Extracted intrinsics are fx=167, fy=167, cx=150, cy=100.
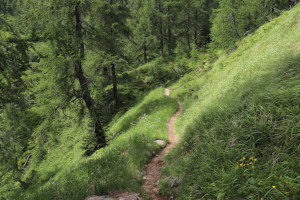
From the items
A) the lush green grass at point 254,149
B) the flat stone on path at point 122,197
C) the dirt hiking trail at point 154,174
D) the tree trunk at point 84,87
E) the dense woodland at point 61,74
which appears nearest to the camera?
the lush green grass at point 254,149

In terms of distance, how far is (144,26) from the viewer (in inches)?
1249

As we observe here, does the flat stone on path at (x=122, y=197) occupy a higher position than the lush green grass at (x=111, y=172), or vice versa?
the flat stone on path at (x=122, y=197)

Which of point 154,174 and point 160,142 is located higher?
point 154,174

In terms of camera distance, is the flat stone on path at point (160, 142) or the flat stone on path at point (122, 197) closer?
the flat stone on path at point (122, 197)

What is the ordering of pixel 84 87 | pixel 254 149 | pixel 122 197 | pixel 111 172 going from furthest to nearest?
pixel 84 87 → pixel 111 172 → pixel 122 197 → pixel 254 149

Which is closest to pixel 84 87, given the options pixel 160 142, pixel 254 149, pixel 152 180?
pixel 160 142

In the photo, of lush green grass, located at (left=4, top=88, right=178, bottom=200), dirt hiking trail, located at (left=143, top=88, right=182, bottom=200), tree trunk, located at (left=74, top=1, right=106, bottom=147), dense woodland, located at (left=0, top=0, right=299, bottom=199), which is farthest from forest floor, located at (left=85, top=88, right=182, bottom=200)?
tree trunk, located at (left=74, top=1, right=106, bottom=147)

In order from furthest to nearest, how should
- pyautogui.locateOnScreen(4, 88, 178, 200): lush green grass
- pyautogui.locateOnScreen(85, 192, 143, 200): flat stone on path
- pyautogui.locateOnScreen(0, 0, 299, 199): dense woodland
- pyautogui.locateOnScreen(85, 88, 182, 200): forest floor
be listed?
pyautogui.locateOnScreen(4, 88, 178, 200): lush green grass → pyautogui.locateOnScreen(0, 0, 299, 199): dense woodland → pyautogui.locateOnScreen(85, 88, 182, 200): forest floor → pyautogui.locateOnScreen(85, 192, 143, 200): flat stone on path

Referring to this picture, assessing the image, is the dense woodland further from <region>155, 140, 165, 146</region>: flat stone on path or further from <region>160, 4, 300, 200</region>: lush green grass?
<region>155, 140, 165, 146</region>: flat stone on path

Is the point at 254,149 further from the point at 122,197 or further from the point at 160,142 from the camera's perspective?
the point at 160,142

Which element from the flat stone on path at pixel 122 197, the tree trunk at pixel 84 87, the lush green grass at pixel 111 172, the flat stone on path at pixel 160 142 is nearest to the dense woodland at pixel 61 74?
the tree trunk at pixel 84 87

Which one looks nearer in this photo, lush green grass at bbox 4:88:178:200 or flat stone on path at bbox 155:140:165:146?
lush green grass at bbox 4:88:178:200

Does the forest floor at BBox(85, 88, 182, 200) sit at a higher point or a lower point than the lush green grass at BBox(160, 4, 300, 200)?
lower

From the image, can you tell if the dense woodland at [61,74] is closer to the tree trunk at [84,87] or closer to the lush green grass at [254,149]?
the tree trunk at [84,87]
